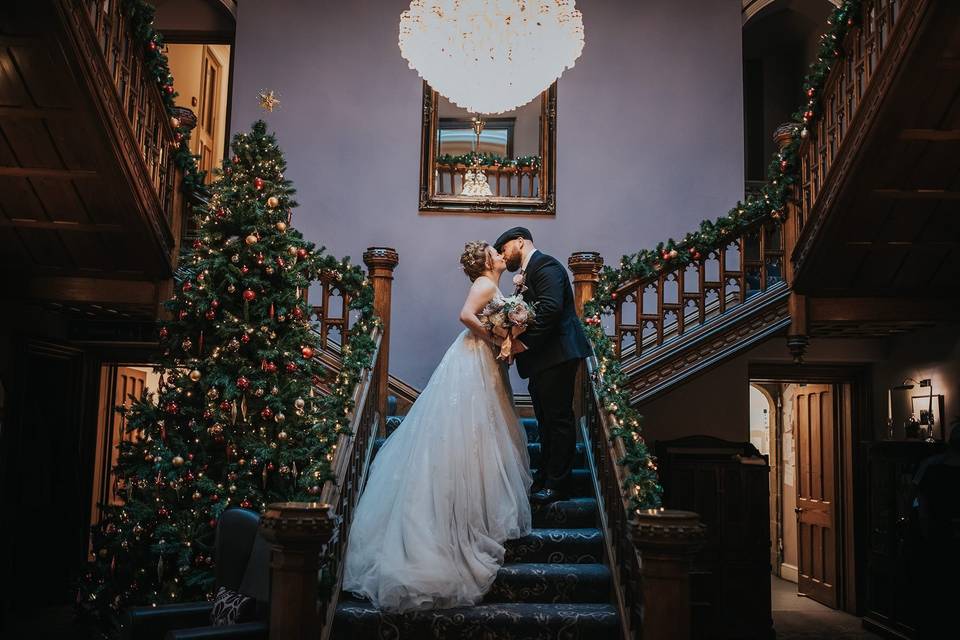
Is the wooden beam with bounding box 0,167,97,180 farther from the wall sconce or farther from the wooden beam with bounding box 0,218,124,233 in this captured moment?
the wall sconce

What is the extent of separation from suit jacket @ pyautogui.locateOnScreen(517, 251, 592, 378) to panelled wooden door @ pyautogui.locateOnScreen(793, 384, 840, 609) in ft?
17.8

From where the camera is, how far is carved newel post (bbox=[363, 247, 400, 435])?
627cm

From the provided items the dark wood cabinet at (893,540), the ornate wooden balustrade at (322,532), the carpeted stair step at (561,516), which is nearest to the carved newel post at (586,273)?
the ornate wooden balustrade at (322,532)

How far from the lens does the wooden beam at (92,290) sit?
688 cm

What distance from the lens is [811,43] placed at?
36.6 ft

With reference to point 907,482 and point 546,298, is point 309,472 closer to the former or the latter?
point 546,298

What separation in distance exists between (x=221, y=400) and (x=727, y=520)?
4688mm

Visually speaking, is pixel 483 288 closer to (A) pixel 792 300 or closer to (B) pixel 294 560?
(B) pixel 294 560

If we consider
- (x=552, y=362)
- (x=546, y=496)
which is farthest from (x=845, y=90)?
(x=546, y=496)

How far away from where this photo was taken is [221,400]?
19.9 ft

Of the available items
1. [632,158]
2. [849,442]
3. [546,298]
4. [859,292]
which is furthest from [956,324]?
[546,298]

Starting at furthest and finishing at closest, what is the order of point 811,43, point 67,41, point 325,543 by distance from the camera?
point 811,43
point 67,41
point 325,543

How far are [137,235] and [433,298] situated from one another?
338cm

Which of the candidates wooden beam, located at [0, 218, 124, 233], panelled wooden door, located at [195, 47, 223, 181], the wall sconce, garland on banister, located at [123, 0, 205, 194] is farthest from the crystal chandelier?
panelled wooden door, located at [195, 47, 223, 181]
